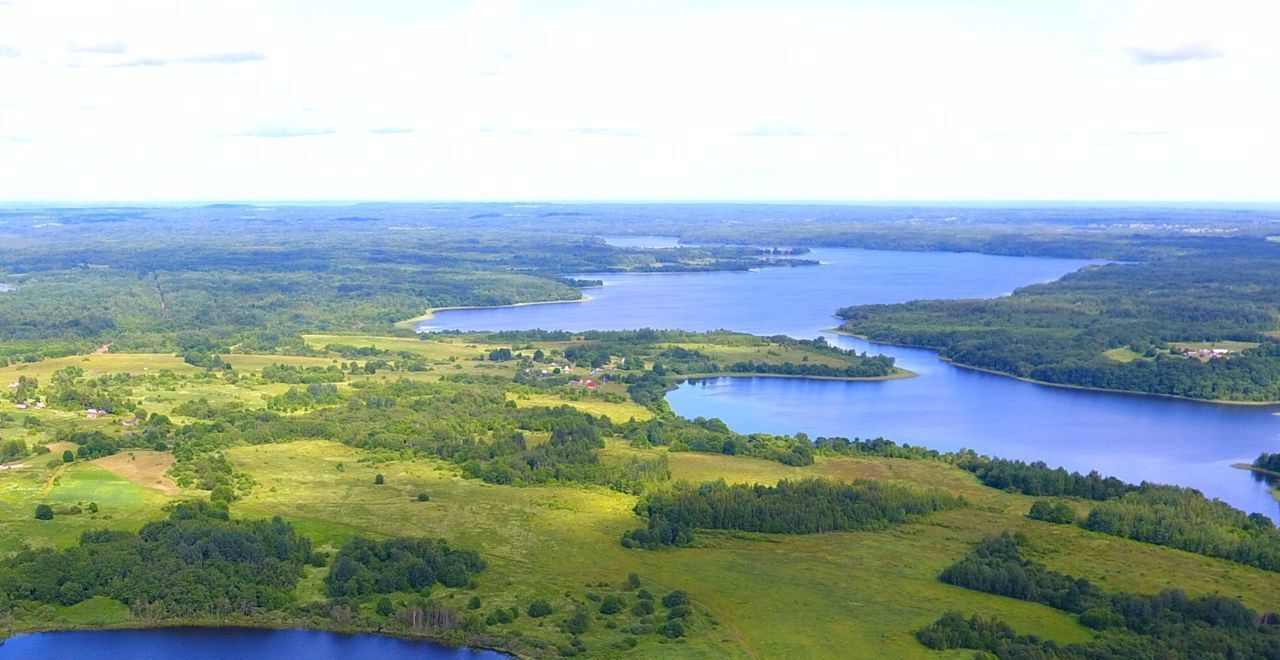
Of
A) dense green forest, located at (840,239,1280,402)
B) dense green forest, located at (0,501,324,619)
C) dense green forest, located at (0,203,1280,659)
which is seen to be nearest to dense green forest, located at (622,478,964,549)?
dense green forest, located at (0,203,1280,659)

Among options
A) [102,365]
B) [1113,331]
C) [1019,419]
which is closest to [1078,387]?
[1019,419]

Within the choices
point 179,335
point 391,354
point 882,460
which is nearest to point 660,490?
point 882,460

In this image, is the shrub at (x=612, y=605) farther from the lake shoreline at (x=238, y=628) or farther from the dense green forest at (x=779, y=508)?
the dense green forest at (x=779, y=508)

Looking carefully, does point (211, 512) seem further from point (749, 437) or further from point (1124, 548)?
point (1124, 548)

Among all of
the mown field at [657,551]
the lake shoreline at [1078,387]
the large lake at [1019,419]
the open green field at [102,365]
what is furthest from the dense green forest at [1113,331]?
the open green field at [102,365]

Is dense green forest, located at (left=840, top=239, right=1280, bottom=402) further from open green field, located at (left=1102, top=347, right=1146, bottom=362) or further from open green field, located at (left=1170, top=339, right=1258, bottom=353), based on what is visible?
open green field, located at (left=1170, top=339, right=1258, bottom=353)

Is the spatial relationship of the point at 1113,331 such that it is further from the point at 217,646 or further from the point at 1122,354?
the point at 217,646
